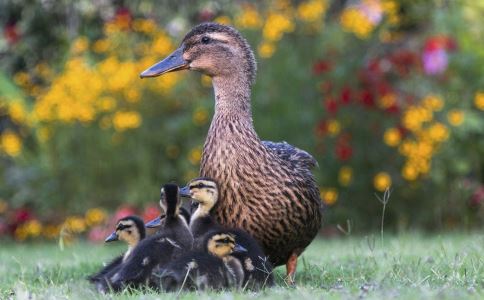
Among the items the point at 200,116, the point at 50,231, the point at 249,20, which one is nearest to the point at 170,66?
the point at 200,116

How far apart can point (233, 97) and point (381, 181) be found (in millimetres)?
4409

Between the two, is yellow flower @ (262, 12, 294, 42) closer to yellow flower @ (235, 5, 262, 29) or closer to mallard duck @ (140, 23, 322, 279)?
yellow flower @ (235, 5, 262, 29)

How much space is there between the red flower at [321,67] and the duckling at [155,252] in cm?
513

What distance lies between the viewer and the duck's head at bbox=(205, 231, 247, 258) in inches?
201

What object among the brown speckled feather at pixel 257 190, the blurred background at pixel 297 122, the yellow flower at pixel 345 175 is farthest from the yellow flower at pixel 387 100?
the brown speckled feather at pixel 257 190

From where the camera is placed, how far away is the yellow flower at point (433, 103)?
1034 centimetres

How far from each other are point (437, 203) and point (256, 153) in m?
5.16

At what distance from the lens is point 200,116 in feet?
34.3

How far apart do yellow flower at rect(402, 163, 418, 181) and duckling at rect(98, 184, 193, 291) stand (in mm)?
5113

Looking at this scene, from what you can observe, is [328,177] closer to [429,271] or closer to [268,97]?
[268,97]

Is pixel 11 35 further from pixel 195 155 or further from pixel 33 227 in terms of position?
pixel 195 155

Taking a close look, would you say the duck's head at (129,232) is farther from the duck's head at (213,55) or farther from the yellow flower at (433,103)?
the yellow flower at (433,103)

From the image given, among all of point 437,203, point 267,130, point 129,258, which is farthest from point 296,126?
point 129,258

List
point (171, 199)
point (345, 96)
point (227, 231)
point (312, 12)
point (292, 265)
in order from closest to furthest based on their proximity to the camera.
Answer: point (227, 231)
point (171, 199)
point (292, 265)
point (345, 96)
point (312, 12)
